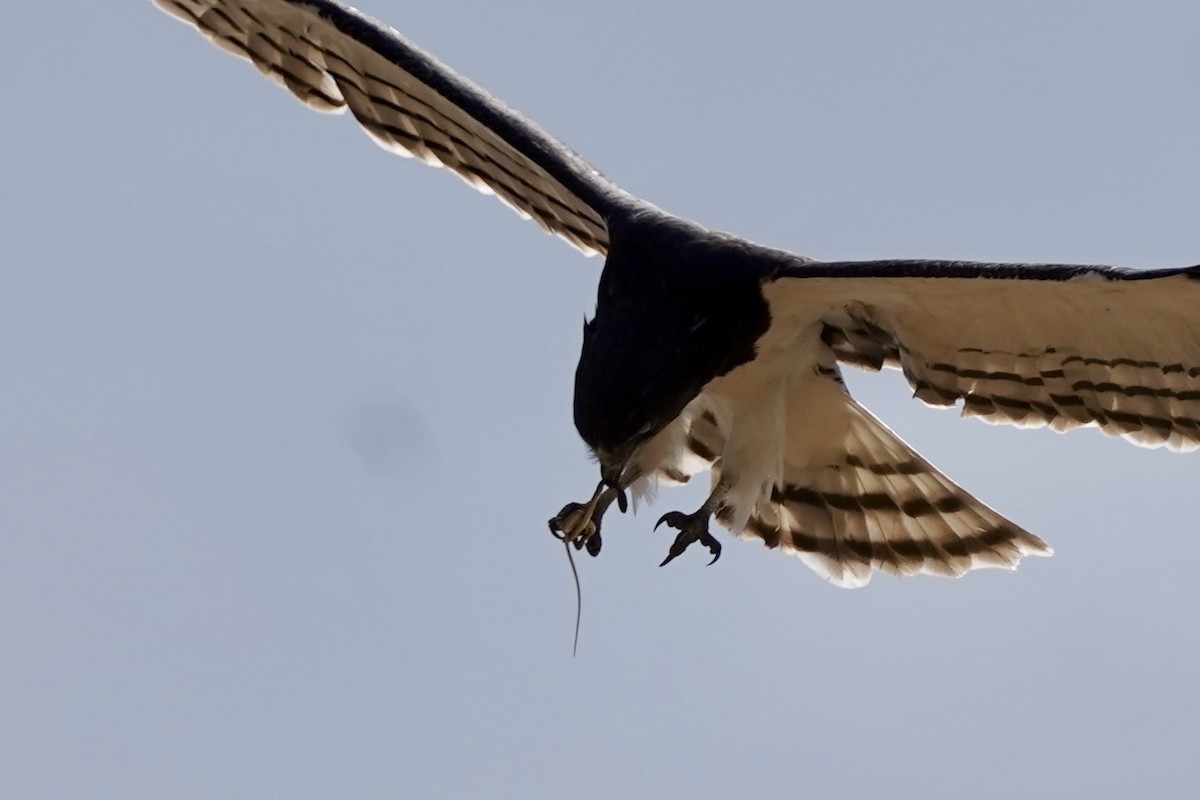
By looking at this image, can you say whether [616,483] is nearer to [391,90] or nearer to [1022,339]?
[1022,339]

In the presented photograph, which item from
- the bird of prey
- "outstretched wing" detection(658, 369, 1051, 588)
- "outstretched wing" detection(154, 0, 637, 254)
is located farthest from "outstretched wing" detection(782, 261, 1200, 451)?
"outstretched wing" detection(154, 0, 637, 254)

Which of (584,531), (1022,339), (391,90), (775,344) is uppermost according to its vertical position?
(391,90)

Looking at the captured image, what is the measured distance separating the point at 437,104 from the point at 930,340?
2.61 metres

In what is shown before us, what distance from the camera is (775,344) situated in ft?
26.5

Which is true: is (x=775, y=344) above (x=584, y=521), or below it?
above

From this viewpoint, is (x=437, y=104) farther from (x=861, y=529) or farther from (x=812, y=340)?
(x=861, y=529)

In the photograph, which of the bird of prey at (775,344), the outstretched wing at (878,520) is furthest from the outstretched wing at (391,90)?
the outstretched wing at (878,520)

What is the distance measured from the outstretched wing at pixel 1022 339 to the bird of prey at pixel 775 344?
0.01m

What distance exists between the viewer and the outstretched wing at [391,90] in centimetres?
873

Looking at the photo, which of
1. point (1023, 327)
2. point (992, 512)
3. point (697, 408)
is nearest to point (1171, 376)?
point (1023, 327)

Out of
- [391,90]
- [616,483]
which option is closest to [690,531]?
[616,483]

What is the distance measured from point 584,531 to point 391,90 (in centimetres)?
261

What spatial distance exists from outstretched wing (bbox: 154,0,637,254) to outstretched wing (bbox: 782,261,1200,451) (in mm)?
1362

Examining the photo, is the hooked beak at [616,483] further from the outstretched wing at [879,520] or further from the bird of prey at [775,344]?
the outstretched wing at [879,520]
